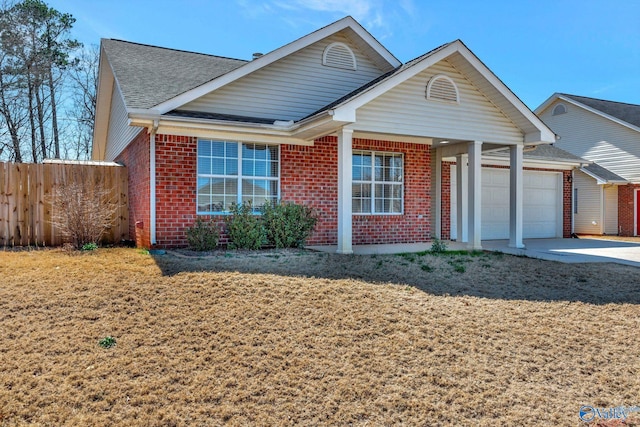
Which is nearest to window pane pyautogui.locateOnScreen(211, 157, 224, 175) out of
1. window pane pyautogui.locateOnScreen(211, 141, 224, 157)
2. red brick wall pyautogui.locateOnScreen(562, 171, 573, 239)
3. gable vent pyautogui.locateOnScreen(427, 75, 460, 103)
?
window pane pyautogui.locateOnScreen(211, 141, 224, 157)

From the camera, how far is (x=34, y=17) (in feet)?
76.0

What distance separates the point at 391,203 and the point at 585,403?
332 inches

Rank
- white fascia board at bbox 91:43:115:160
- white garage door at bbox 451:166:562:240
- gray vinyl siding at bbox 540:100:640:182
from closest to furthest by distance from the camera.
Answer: white fascia board at bbox 91:43:115:160, white garage door at bbox 451:166:562:240, gray vinyl siding at bbox 540:100:640:182

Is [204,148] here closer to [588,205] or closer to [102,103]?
[102,103]

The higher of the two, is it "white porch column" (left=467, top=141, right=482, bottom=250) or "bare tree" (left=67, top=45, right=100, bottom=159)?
"bare tree" (left=67, top=45, right=100, bottom=159)

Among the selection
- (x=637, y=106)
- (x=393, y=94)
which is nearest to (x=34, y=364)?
(x=393, y=94)

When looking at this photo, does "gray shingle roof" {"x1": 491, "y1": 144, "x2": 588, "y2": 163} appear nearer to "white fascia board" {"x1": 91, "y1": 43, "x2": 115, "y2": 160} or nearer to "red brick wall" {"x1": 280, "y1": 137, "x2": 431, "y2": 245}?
"red brick wall" {"x1": 280, "y1": 137, "x2": 431, "y2": 245}

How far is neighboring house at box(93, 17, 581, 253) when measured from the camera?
938cm

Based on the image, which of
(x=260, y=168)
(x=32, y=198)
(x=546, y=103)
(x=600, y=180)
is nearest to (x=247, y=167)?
(x=260, y=168)

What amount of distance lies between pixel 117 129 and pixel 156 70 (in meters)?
3.22

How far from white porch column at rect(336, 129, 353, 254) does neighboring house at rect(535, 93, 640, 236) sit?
15186 mm

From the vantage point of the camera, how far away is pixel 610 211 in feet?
65.4

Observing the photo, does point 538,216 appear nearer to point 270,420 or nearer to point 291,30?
point 291,30

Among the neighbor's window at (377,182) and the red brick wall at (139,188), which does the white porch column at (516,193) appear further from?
the red brick wall at (139,188)
